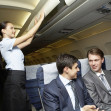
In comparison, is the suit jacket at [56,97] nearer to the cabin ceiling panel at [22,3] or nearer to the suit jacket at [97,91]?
the suit jacket at [97,91]

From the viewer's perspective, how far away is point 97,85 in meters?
2.48

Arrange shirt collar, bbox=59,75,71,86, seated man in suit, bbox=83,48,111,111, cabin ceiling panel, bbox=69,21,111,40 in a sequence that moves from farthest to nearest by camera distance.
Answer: cabin ceiling panel, bbox=69,21,111,40 → seated man in suit, bbox=83,48,111,111 → shirt collar, bbox=59,75,71,86

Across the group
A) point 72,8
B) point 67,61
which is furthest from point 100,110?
point 72,8

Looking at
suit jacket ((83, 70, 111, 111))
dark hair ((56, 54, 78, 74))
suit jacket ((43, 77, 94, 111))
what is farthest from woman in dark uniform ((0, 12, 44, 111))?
suit jacket ((83, 70, 111, 111))

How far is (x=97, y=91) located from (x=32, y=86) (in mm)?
1037

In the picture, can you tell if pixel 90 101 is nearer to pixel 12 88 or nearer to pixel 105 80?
pixel 105 80

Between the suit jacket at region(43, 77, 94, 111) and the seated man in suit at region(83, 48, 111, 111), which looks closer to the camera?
the suit jacket at region(43, 77, 94, 111)

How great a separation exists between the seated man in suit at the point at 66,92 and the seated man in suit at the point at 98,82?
0.44 ft

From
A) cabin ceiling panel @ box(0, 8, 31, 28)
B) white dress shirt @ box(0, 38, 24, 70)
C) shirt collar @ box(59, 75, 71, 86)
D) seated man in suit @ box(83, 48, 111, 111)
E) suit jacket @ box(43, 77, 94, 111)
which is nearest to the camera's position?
suit jacket @ box(43, 77, 94, 111)

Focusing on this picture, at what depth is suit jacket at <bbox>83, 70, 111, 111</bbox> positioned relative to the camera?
91.3 inches

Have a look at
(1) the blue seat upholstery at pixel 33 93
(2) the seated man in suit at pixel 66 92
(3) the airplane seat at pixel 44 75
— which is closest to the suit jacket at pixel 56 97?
(2) the seated man in suit at pixel 66 92

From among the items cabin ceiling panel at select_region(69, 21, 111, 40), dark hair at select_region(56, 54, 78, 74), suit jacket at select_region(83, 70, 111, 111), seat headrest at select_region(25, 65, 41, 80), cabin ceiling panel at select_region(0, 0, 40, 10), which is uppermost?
cabin ceiling panel at select_region(0, 0, 40, 10)

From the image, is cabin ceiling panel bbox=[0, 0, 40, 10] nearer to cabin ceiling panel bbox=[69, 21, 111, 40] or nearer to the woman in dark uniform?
the woman in dark uniform

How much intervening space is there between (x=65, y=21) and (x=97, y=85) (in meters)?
1.25
